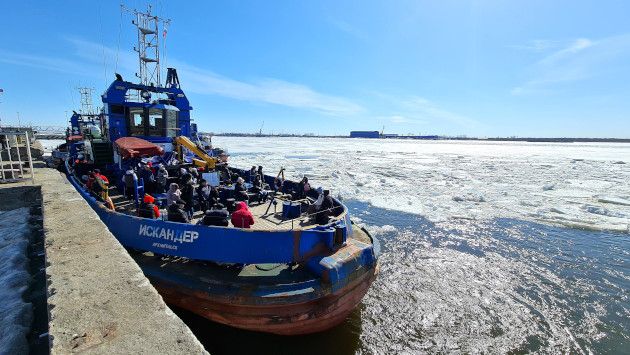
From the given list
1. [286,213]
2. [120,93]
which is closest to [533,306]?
[286,213]

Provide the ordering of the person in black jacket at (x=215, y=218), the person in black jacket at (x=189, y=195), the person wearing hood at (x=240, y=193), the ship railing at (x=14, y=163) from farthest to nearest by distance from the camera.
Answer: the person wearing hood at (x=240, y=193), the ship railing at (x=14, y=163), the person in black jacket at (x=189, y=195), the person in black jacket at (x=215, y=218)

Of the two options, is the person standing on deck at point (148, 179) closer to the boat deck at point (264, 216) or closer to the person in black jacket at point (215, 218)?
the boat deck at point (264, 216)

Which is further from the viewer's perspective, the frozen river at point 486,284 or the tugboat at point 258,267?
the frozen river at point 486,284

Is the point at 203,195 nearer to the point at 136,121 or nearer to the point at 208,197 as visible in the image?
the point at 208,197

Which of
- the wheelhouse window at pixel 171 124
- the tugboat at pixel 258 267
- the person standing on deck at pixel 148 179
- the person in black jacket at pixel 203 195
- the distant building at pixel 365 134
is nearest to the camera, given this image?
the tugboat at pixel 258 267

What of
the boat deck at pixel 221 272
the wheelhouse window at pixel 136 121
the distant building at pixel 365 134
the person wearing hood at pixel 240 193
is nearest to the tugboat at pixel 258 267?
the boat deck at pixel 221 272

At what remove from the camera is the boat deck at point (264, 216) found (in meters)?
6.64

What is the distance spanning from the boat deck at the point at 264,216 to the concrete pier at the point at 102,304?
2.52 metres

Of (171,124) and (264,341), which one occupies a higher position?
(171,124)

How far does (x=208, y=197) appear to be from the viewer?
7.54 m

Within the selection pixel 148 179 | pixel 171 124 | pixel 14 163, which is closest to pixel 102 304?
pixel 148 179

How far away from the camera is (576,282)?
7793 millimetres

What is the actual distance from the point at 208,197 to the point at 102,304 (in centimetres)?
492

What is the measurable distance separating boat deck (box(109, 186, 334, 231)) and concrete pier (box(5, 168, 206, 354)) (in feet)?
8.28
